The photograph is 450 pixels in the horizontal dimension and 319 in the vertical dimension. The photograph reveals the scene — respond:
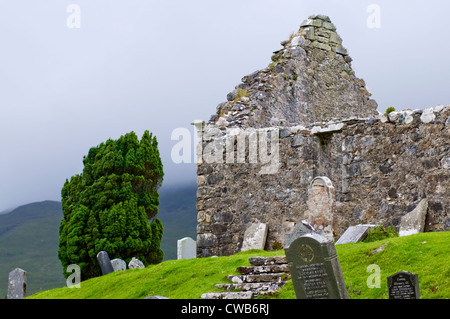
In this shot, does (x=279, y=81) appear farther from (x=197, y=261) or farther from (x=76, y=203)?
(x=76, y=203)

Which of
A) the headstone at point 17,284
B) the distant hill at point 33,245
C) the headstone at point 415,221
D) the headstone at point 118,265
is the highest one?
the headstone at point 415,221

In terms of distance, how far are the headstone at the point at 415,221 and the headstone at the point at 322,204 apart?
160cm

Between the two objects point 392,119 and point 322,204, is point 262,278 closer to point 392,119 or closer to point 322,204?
point 322,204

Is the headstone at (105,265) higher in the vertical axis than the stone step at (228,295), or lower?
lower

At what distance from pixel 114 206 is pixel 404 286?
1913cm

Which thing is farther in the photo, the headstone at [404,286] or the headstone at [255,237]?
the headstone at [255,237]

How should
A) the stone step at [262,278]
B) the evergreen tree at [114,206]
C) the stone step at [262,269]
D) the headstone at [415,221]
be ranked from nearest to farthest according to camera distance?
the stone step at [262,278] → the stone step at [262,269] → the headstone at [415,221] → the evergreen tree at [114,206]

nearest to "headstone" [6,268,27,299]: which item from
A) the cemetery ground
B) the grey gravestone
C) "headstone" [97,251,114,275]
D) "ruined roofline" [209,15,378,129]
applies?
"headstone" [97,251,114,275]

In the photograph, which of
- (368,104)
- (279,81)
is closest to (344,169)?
(279,81)

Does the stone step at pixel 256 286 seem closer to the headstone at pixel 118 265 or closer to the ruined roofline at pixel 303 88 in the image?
the ruined roofline at pixel 303 88

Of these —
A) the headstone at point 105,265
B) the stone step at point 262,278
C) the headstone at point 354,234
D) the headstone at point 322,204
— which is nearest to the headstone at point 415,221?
the headstone at point 354,234

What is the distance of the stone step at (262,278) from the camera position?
12594mm
